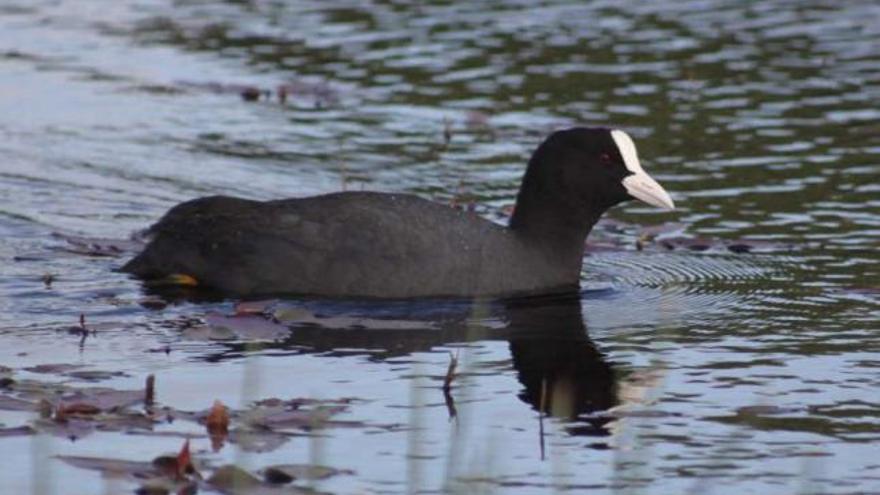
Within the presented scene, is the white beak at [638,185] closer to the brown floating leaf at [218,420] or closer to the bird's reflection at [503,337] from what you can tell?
the bird's reflection at [503,337]

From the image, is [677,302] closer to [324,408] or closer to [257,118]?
[324,408]

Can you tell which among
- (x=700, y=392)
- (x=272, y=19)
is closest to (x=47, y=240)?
(x=700, y=392)

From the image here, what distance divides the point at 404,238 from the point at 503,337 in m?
0.97

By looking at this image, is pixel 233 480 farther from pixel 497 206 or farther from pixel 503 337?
pixel 497 206

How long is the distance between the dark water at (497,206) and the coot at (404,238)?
9.1 inches

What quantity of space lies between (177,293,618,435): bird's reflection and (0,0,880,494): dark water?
3cm

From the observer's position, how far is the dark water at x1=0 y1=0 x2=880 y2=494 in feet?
26.2

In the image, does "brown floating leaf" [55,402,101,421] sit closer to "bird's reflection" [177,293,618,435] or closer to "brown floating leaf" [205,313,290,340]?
"bird's reflection" [177,293,618,435]

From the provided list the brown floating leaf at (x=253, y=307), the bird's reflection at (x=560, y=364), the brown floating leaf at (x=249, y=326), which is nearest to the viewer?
the bird's reflection at (x=560, y=364)

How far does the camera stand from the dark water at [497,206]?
7992 mm

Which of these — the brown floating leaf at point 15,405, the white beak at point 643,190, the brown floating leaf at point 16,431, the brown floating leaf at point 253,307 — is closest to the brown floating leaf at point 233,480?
the brown floating leaf at point 16,431

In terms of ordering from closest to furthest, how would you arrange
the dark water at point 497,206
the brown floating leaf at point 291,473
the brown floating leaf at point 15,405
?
the brown floating leaf at point 291,473
the dark water at point 497,206
the brown floating leaf at point 15,405

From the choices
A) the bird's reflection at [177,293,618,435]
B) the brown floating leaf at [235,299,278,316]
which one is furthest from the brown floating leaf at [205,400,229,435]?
the brown floating leaf at [235,299,278,316]

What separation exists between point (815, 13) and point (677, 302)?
9571 mm
